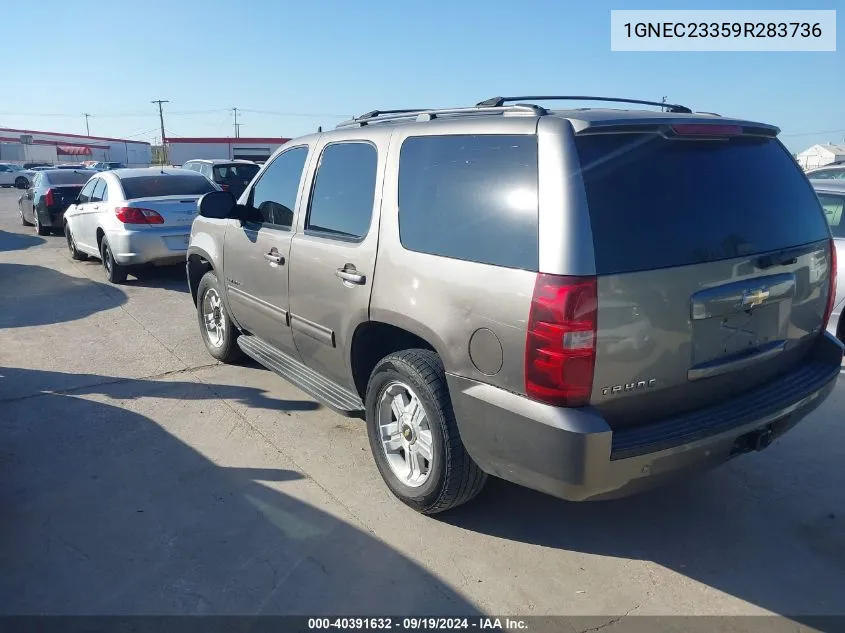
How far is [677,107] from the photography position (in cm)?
375

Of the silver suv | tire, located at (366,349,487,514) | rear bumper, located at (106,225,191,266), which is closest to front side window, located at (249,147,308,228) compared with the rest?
the silver suv

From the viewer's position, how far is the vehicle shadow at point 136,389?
4969mm

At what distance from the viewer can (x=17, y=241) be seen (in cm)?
1408

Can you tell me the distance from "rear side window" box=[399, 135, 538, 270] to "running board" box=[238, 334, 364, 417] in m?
1.13

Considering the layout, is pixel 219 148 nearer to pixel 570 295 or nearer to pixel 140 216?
pixel 140 216

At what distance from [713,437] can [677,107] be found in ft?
6.52

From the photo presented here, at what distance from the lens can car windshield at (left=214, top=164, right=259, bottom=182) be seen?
58.1 feet

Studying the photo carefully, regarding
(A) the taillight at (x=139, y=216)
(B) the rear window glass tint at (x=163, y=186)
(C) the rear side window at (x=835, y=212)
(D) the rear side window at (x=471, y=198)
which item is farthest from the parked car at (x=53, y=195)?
(C) the rear side window at (x=835, y=212)

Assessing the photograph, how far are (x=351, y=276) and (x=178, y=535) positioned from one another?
157 cm

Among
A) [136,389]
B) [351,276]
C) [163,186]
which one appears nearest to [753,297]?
[351,276]

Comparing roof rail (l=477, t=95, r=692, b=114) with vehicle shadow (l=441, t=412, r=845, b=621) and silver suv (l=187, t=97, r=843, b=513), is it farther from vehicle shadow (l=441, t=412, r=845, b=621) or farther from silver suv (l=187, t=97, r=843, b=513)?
vehicle shadow (l=441, t=412, r=845, b=621)

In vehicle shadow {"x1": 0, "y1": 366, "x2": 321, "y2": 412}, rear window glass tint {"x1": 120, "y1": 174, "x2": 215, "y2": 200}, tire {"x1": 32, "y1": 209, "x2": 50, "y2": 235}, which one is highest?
rear window glass tint {"x1": 120, "y1": 174, "x2": 215, "y2": 200}

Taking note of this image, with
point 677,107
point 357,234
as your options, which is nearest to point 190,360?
point 357,234

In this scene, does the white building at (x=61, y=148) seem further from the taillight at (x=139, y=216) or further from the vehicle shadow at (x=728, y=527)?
the vehicle shadow at (x=728, y=527)
